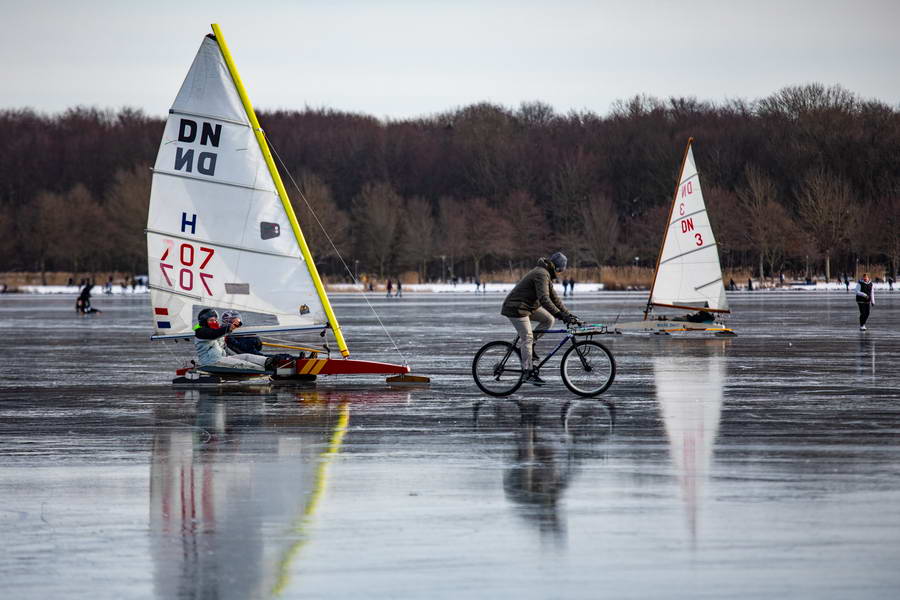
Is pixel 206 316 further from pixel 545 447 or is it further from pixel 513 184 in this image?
pixel 513 184

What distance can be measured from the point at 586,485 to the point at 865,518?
199cm

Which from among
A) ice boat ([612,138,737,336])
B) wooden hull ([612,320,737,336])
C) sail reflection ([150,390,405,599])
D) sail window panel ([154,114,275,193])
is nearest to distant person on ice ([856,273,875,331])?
ice boat ([612,138,737,336])

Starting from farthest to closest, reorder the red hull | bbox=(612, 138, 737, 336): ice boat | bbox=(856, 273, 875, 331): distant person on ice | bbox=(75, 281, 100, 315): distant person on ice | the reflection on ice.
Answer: bbox=(75, 281, 100, 315): distant person on ice → bbox=(612, 138, 737, 336): ice boat → bbox=(856, 273, 875, 331): distant person on ice → the red hull → the reflection on ice

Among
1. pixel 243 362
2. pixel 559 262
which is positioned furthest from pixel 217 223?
pixel 559 262

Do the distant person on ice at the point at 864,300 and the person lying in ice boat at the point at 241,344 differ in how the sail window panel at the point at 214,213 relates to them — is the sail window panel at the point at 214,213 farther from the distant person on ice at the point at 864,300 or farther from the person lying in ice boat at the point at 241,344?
the distant person on ice at the point at 864,300

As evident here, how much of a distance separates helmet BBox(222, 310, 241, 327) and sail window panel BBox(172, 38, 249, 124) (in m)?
2.63

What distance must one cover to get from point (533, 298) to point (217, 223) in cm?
469

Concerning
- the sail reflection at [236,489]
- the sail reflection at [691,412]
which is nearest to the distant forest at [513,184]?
the sail reflection at [691,412]

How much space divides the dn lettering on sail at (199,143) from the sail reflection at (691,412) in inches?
266

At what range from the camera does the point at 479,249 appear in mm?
122562

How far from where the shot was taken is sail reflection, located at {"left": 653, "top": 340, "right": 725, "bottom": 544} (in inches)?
348

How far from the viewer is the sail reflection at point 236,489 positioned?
253 inches

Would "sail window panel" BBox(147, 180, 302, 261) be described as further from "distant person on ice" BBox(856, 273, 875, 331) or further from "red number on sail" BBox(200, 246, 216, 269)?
"distant person on ice" BBox(856, 273, 875, 331)

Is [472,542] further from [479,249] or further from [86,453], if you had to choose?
[479,249]
